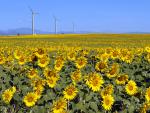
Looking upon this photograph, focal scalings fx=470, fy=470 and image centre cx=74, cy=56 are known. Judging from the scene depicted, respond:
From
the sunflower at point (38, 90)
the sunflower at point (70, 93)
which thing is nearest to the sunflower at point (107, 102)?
the sunflower at point (70, 93)

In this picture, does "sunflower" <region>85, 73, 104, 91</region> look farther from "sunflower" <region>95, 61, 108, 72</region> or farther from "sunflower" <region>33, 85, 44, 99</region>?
"sunflower" <region>95, 61, 108, 72</region>

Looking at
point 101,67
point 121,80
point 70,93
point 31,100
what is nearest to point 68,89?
point 70,93

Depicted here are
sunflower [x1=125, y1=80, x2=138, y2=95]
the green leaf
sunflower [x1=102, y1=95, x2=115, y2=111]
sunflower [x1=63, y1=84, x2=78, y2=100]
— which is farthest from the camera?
sunflower [x1=125, y1=80, x2=138, y2=95]

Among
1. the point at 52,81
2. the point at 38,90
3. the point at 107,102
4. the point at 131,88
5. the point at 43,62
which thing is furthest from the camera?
the point at 43,62

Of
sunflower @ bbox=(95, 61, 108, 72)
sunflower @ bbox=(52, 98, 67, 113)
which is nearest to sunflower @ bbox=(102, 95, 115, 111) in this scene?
sunflower @ bbox=(52, 98, 67, 113)

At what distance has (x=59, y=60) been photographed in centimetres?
800

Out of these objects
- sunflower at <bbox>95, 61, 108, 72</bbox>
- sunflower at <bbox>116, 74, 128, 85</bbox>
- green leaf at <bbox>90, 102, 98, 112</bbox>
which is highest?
sunflower at <bbox>95, 61, 108, 72</bbox>

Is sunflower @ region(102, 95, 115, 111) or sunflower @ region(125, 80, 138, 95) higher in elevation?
sunflower @ region(125, 80, 138, 95)

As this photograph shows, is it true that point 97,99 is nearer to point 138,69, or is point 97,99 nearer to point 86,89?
point 86,89

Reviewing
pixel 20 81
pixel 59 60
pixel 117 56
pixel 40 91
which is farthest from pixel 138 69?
pixel 40 91

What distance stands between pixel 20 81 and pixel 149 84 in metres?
2.25

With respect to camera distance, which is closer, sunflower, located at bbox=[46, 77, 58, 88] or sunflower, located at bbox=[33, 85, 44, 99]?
sunflower, located at bbox=[33, 85, 44, 99]

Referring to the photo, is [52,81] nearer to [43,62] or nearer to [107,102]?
[107,102]

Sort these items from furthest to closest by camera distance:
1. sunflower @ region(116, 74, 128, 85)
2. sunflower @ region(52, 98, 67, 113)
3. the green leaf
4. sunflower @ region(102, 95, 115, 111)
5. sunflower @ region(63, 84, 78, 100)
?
sunflower @ region(116, 74, 128, 85)
the green leaf
sunflower @ region(63, 84, 78, 100)
sunflower @ region(102, 95, 115, 111)
sunflower @ region(52, 98, 67, 113)
